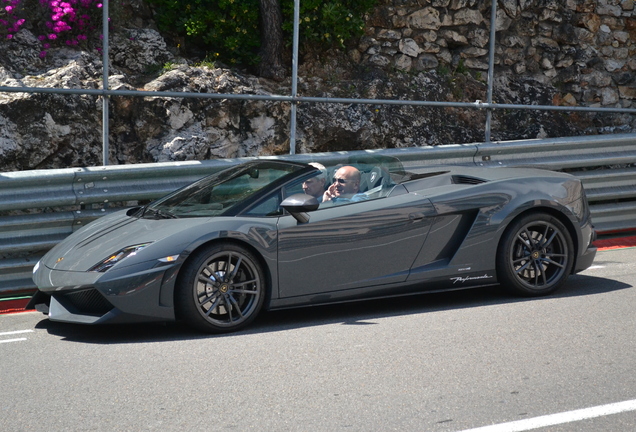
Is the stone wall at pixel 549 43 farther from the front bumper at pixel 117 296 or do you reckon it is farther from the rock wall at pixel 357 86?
the front bumper at pixel 117 296

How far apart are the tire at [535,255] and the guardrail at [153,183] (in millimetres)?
2293

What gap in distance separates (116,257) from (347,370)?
1790 millimetres

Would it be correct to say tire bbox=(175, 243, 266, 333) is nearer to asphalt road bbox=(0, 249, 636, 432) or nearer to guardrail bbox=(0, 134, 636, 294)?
asphalt road bbox=(0, 249, 636, 432)

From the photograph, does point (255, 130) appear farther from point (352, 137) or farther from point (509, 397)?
point (509, 397)

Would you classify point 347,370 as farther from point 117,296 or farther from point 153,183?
point 153,183

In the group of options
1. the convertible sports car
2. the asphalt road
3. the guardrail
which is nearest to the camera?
the asphalt road

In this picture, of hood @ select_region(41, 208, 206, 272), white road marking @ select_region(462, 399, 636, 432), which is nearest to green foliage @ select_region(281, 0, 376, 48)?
hood @ select_region(41, 208, 206, 272)

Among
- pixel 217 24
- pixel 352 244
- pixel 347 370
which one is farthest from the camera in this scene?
pixel 217 24

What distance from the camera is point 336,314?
6285 millimetres

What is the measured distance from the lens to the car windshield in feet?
20.0

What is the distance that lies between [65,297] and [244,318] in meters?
1.21

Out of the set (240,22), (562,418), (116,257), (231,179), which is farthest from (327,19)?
(562,418)

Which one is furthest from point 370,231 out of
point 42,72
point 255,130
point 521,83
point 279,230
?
point 521,83

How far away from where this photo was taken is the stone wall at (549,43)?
12914mm
